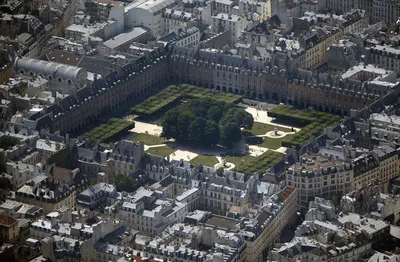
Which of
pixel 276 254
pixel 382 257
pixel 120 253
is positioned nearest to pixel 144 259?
pixel 120 253

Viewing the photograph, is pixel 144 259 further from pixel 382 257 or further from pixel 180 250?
pixel 382 257

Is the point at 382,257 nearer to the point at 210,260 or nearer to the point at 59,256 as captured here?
the point at 210,260

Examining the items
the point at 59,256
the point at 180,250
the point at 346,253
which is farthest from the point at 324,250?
the point at 59,256

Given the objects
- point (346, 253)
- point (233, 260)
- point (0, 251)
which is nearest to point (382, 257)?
point (346, 253)

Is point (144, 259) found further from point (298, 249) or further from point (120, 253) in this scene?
point (298, 249)

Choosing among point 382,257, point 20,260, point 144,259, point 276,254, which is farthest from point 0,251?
point 382,257

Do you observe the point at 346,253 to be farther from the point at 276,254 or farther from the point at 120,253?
the point at 120,253
